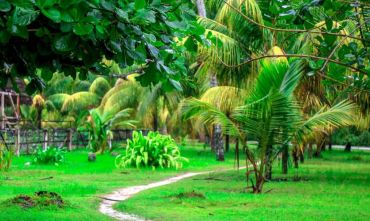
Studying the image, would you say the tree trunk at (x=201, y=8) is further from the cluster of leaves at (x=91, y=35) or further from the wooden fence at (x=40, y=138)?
the cluster of leaves at (x=91, y=35)

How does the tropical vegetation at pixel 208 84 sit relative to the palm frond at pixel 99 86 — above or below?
below

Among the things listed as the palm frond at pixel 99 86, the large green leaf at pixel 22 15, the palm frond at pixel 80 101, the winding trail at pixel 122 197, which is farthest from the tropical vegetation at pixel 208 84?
the palm frond at pixel 99 86

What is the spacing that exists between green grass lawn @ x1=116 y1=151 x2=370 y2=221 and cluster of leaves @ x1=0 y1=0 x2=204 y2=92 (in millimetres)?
3447

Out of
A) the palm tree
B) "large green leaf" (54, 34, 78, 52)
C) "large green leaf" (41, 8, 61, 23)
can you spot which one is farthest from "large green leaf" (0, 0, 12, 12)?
the palm tree

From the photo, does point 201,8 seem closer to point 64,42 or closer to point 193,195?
point 193,195

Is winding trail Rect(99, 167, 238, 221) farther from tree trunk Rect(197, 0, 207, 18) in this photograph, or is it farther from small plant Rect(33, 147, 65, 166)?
tree trunk Rect(197, 0, 207, 18)

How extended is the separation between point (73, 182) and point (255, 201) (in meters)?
4.72

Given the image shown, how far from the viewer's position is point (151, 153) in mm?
17375

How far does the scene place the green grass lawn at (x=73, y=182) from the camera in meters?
8.33

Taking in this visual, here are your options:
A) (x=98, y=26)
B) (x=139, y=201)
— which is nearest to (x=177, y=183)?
(x=139, y=201)

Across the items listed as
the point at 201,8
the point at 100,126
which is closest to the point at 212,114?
the point at 201,8

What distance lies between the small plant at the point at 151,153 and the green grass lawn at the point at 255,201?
3344mm

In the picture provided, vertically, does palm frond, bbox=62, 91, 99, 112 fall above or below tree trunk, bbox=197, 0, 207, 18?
below

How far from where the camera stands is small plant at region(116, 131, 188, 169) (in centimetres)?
1733
